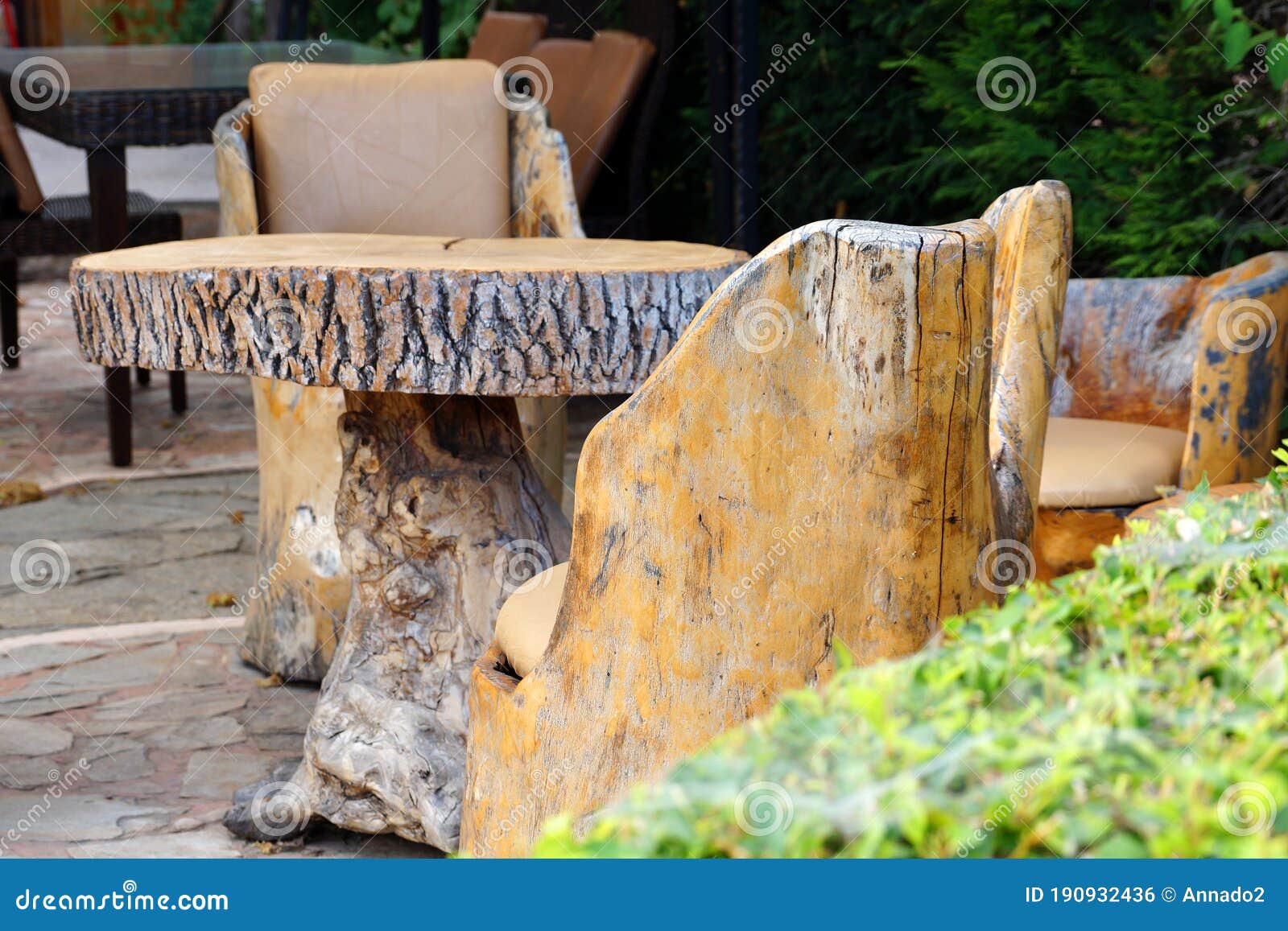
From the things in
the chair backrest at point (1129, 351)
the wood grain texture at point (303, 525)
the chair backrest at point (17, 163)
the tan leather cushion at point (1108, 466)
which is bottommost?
the wood grain texture at point (303, 525)

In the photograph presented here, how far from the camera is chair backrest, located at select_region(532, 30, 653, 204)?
18.4 feet

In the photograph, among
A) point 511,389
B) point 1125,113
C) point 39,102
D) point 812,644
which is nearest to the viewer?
point 812,644

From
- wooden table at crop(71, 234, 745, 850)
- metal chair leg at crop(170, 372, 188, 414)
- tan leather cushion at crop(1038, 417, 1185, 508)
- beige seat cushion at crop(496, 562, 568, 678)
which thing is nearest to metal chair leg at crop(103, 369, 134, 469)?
metal chair leg at crop(170, 372, 188, 414)

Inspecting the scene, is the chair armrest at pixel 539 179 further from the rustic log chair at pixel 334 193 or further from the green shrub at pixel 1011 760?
the green shrub at pixel 1011 760

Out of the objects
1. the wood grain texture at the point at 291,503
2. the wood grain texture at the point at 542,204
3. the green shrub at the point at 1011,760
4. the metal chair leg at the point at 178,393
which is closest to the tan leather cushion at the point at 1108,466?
the wood grain texture at the point at 291,503

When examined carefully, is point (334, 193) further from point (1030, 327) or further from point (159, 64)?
point (159, 64)

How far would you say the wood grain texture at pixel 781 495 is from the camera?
181 centimetres

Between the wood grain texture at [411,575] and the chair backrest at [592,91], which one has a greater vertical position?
the chair backrest at [592,91]

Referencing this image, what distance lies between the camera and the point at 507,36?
7.03 metres

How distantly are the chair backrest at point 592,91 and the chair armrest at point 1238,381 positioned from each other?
2.97 m
